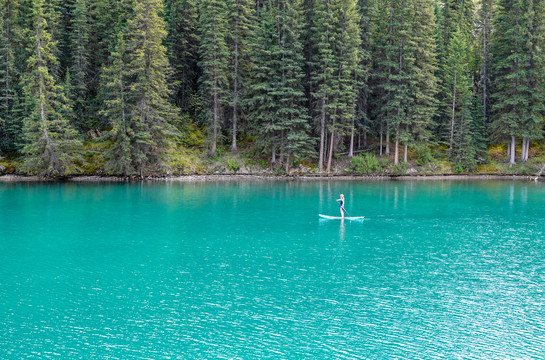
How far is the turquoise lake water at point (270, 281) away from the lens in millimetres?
14617

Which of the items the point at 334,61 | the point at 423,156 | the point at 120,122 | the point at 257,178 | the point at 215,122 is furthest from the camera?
the point at 423,156

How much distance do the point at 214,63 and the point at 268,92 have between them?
7.85 m

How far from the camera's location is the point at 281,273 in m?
21.9

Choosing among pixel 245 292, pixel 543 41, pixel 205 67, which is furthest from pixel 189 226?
pixel 543 41

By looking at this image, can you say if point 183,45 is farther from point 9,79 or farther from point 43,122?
point 43,122

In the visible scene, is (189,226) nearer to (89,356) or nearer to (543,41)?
(89,356)

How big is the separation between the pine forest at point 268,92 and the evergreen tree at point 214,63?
25 cm

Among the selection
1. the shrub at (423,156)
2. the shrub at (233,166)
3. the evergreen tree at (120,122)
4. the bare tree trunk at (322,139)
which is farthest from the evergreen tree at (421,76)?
the evergreen tree at (120,122)

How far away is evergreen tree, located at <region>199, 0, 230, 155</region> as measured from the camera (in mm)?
62250

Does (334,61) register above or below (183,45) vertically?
below

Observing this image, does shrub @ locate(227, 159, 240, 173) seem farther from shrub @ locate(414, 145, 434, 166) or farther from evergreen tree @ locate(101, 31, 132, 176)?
shrub @ locate(414, 145, 434, 166)

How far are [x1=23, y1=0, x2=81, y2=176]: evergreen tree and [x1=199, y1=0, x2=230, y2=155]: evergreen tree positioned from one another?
55.3 feet

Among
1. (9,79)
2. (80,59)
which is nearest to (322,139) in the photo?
(80,59)

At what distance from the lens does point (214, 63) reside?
2429 inches
